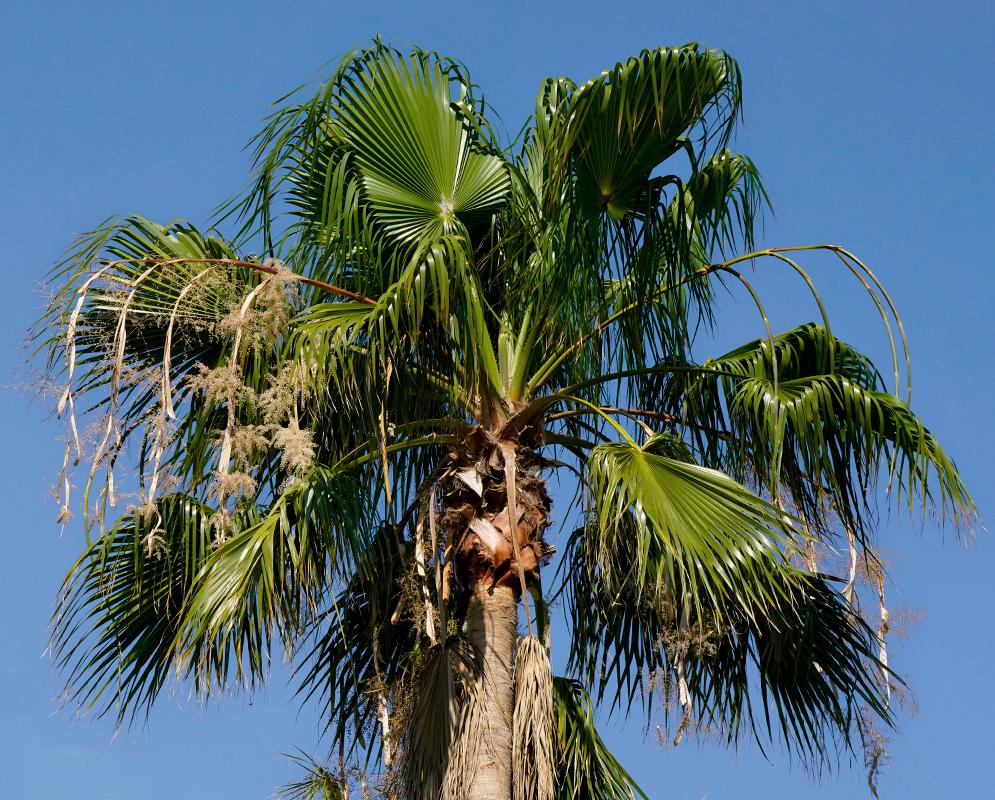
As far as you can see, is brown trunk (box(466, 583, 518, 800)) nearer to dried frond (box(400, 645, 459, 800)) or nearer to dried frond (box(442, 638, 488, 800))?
dried frond (box(442, 638, 488, 800))

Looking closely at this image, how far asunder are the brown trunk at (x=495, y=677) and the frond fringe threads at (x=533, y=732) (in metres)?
0.05

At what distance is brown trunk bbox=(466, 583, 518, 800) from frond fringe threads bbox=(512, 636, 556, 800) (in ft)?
0.17

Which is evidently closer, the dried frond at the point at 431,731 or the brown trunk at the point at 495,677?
the brown trunk at the point at 495,677

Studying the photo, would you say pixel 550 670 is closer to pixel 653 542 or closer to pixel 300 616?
pixel 653 542

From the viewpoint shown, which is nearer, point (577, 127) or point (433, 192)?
point (577, 127)

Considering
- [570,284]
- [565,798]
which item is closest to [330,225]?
[570,284]

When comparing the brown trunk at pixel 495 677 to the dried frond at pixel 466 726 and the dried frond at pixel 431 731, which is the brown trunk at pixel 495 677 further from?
the dried frond at pixel 431 731

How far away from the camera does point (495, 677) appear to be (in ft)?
21.1

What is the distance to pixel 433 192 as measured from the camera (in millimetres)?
7551

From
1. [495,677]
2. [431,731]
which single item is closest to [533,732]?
[495,677]

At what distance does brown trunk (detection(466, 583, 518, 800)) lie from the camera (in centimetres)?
616

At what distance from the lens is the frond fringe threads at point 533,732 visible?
20.7ft

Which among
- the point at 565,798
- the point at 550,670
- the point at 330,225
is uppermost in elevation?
the point at 330,225

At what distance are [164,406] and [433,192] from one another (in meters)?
2.65
